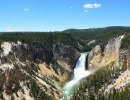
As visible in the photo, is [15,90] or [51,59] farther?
[51,59]

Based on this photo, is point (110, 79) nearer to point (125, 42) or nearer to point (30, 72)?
point (125, 42)

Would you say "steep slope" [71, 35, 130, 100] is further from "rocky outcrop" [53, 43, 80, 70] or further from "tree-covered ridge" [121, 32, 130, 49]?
"rocky outcrop" [53, 43, 80, 70]

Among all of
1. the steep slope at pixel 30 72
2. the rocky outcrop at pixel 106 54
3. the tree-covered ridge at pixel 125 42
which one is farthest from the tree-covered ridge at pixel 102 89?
the rocky outcrop at pixel 106 54

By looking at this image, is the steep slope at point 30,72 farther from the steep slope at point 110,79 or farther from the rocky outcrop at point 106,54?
the steep slope at point 110,79

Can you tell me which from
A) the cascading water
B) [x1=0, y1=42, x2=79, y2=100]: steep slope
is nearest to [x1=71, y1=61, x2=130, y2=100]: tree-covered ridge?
the cascading water

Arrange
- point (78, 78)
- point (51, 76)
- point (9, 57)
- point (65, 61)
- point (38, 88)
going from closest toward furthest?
point (38, 88)
point (9, 57)
point (51, 76)
point (78, 78)
point (65, 61)

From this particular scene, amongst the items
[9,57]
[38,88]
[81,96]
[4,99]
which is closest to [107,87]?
[81,96]

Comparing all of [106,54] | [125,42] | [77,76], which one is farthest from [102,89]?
[106,54]

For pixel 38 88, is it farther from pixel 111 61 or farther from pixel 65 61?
pixel 65 61
